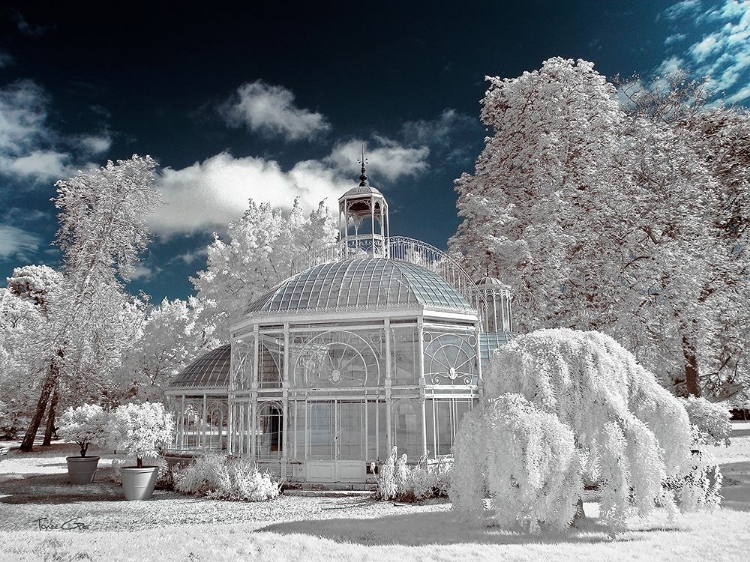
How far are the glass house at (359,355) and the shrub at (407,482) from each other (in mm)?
753

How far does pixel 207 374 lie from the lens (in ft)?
68.4

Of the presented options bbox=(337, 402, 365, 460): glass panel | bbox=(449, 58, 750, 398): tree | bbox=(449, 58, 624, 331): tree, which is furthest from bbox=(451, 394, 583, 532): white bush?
bbox=(449, 58, 624, 331): tree

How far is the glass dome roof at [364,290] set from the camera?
1513cm

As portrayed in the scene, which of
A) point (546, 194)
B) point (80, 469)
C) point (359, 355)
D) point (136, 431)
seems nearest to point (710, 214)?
point (546, 194)

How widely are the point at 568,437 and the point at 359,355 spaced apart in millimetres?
7420

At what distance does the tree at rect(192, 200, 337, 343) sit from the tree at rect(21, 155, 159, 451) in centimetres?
413

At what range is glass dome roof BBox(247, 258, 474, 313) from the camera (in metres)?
15.1

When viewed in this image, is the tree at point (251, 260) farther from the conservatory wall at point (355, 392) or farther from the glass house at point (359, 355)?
the conservatory wall at point (355, 392)

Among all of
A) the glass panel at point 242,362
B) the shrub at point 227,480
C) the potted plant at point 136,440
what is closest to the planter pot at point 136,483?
the potted plant at point 136,440

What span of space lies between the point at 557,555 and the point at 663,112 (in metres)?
20.9

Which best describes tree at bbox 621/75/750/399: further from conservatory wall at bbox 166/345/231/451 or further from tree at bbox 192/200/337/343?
conservatory wall at bbox 166/345/231/451

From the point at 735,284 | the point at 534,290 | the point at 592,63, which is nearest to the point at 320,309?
the point at 534,290

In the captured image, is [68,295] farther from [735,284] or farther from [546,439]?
[735,284]

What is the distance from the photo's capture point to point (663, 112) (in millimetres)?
23016
